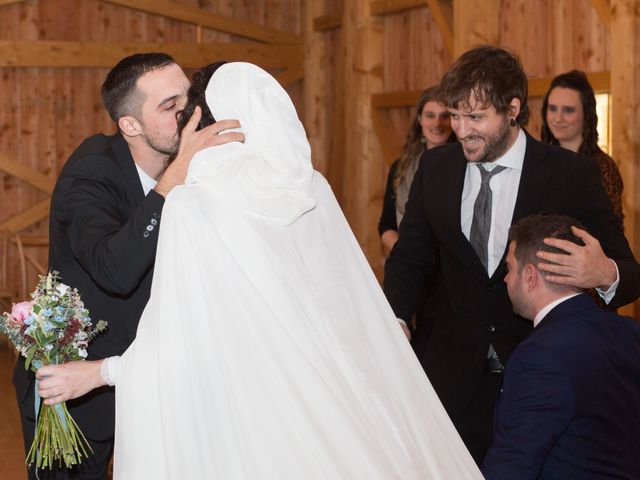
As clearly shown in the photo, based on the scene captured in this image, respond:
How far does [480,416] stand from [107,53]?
26.8 feet

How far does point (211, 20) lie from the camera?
11367 millimetres

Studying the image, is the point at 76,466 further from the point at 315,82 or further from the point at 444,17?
the point at 315,82

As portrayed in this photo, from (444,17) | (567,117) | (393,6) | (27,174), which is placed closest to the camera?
(567,117)

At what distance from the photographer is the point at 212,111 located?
2.66 metres

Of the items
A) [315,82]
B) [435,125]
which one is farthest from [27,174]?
[435,125]

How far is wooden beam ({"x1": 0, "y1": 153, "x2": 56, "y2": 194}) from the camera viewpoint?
1054 cm

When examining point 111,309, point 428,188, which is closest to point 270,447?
point 111,309

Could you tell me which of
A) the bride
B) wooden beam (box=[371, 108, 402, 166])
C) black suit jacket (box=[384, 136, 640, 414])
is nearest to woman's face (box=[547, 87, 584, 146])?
black suit jacket (box=[384, 136, 640, 414])

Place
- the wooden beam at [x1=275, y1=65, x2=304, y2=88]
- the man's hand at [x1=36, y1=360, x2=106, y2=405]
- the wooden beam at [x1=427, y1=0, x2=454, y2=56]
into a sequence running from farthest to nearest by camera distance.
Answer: the wooden beam at [x1=275, y1=65, x2=304, y2=88] → the wooden beam at [x1=427, y1=0, x2=454, y2=56] → the man's hand at [x1=36, y1=360, x2=106, y2=405]

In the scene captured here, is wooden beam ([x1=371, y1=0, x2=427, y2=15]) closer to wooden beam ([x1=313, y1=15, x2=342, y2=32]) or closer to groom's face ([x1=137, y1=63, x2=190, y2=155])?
wooden beam ([x1=313, y1=15, x2=342, y2=32])

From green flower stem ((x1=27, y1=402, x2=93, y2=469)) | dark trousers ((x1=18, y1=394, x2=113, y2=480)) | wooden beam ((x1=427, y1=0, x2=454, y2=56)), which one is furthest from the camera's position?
wooden beam ((x1=427, y1=0, x2=454, y2=56))

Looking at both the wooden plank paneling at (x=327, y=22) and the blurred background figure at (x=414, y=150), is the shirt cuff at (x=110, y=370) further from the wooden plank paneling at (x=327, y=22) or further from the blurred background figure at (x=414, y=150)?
the wooden plank paneling at (x=327, y=22)

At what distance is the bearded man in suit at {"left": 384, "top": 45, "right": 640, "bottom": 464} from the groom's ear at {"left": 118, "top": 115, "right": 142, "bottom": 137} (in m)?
1.04

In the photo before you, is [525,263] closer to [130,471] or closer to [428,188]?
[428,188]
